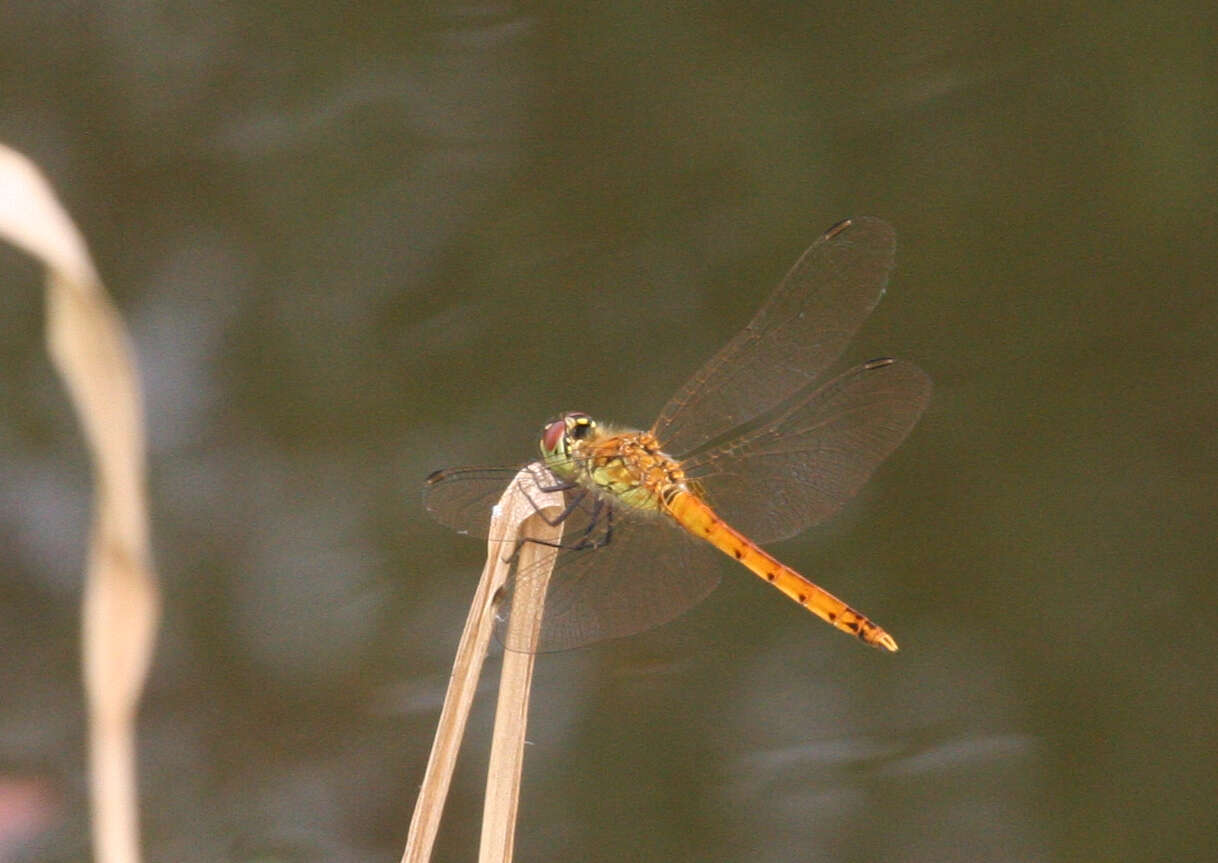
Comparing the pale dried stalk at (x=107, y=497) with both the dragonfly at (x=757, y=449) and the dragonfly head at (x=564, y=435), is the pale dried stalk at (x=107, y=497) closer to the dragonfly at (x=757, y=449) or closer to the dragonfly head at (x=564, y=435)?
the dragonfly at (x=757, y=449)

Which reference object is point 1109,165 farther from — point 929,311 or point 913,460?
point 913,460

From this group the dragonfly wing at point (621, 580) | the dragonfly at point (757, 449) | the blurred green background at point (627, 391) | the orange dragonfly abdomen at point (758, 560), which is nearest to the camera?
the dragonfly wing at point (621, 580)

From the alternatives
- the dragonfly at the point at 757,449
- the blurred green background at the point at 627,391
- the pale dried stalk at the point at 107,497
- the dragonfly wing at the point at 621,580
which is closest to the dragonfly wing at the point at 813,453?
the dragonfly at the point at 757,449

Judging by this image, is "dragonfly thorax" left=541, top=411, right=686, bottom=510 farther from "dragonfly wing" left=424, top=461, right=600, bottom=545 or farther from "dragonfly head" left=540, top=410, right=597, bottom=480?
"dragonfly wing" left=424, top=461, right=600, bottom=545

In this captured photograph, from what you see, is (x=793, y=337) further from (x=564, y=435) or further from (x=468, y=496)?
(x=468, y=496)

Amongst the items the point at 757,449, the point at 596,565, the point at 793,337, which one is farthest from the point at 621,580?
the point at 793,337

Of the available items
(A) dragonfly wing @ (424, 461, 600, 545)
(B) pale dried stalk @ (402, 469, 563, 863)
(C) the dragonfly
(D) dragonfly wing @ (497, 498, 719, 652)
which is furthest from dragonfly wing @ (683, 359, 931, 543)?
(B) pale dried stalk @ (402, 469, 563, 863)

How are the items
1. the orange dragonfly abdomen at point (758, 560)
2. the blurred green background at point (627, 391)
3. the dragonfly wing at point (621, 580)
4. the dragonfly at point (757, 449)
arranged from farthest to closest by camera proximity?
the blurred green background at point (627, 391) → the orange dragonfly abdomen at point (758, 560) → the dragonfly at point (757, 449) → the dragonfly wing at point (621, 580)
